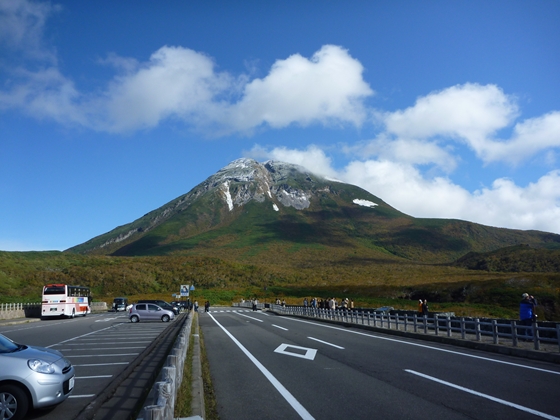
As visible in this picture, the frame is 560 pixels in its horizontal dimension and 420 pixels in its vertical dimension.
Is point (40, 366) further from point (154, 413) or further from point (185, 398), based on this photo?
point (154, 413)

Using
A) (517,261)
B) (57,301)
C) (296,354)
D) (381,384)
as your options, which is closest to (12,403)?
(381,384)

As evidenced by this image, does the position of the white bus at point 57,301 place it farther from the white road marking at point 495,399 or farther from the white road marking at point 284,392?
the white road marking at point 495,399

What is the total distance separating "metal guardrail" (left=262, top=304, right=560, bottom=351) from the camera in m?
14.3

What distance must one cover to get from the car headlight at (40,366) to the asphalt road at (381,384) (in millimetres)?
2854

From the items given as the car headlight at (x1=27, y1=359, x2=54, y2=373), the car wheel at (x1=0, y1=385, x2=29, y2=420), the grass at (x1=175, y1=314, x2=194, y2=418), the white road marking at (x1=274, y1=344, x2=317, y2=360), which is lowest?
the white road marking at (x1=274, y1=344, x2=317, y2=360)

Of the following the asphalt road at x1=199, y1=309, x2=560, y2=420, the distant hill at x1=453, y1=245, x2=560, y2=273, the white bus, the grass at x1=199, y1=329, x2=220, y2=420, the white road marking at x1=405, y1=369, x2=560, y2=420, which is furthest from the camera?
the distant hill at x1=453, y1=245, x2=560, y2=273

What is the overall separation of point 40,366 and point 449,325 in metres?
15.1

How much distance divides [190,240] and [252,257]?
42.4 m

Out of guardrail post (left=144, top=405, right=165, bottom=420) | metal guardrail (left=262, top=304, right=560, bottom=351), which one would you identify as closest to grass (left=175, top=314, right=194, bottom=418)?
guardrail post (left=144, top=405, right=165, bottom=420)

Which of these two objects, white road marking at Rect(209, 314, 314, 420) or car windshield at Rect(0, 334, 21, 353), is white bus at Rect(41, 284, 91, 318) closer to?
white road marking at Rect(209, 314, 314, 420)

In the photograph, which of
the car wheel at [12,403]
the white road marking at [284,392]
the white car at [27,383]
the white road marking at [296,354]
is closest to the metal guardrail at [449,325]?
the white road marking at [296,354]

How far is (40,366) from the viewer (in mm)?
Answer: 7379

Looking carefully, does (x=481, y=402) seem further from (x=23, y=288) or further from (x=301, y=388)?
(x=23, y=288)

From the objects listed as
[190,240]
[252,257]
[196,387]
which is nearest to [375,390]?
[196,387]
